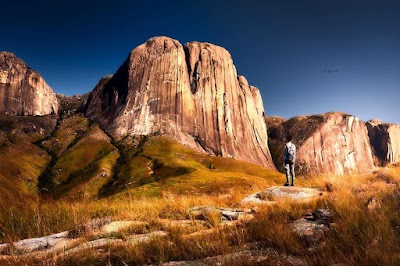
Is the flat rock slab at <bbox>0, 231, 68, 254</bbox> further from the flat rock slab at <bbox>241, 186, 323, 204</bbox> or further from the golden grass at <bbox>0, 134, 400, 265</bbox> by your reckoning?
the flat rock slab at <bbox>241, 186, 323, 204</bbox>

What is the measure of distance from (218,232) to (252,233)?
84 cm

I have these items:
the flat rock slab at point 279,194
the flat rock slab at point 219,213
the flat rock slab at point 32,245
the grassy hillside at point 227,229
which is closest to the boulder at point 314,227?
the grassy hillside at point 227,229

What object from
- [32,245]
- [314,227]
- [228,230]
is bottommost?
[32,245]

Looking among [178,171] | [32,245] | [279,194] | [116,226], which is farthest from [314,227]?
[178,171]

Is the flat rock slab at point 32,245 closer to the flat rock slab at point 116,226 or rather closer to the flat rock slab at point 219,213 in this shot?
the flat rock slab at point 116,226

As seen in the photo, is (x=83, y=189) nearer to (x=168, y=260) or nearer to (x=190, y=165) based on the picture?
(x=190, y=165)

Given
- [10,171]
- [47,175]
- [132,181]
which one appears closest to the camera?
[132,181]

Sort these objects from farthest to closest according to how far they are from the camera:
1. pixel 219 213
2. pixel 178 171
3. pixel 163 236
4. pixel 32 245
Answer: pixel 178 171 < pixel 219 213 < pixel 32 245 < pixel 163 236

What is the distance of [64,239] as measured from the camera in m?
9.92

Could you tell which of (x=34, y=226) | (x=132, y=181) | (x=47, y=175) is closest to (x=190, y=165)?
(x=132, y=181)

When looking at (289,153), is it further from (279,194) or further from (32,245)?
(32,245)

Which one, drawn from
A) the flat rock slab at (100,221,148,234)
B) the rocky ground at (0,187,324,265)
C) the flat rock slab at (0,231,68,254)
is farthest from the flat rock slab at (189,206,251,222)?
the flat rock slab at (0,231,68,254)

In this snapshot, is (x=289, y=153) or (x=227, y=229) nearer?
(x=227, y=229)

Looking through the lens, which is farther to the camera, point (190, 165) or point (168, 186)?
point (190, 165)
